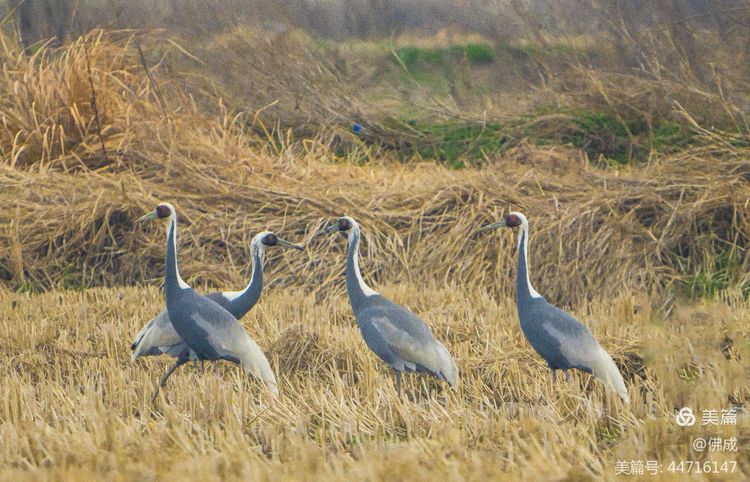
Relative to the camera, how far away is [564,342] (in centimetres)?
490

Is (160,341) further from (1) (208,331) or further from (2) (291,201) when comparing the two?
(2) (291,201)

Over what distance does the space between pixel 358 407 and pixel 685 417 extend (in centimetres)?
125

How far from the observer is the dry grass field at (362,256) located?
392 centimetres

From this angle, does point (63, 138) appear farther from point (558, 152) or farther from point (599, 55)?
point (599, 55)

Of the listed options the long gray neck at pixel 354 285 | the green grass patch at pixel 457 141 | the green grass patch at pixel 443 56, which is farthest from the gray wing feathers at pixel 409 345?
the green grass patch at pixel 443 56

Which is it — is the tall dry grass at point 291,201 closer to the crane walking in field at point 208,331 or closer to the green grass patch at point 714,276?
the green grass patch at point 714,276

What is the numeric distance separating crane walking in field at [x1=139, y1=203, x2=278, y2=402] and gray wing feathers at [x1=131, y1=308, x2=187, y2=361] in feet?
0.66

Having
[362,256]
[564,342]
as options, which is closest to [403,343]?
[564,342]

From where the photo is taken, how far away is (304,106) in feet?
37.4

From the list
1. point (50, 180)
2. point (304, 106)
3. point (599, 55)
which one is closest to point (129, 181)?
point (50, 180)

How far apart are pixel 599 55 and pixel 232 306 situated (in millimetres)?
6465

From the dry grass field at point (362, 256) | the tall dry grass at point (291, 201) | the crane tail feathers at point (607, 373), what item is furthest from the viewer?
the tall dry grass at point (291, 201)

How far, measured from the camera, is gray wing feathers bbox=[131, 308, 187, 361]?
17.6 feet

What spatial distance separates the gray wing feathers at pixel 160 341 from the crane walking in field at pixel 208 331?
0.66ft
